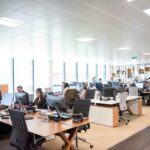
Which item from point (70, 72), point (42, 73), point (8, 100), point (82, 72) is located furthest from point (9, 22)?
point (82, 72)

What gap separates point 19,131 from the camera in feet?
10.2

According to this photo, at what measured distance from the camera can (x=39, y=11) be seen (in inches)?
141

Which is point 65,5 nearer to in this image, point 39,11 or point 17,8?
point 39,11

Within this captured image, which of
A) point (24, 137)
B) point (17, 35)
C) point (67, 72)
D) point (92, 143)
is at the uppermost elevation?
point (17, 35)

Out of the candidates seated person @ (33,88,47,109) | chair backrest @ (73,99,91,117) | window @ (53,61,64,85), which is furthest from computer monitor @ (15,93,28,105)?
window @ (53,61,64,85)

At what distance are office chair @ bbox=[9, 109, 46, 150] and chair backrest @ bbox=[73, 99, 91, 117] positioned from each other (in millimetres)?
1034

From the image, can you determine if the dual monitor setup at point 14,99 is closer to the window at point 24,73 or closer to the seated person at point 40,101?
the seated person at point 40,101

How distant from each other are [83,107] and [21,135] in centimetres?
139

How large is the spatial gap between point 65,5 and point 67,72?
438 inches

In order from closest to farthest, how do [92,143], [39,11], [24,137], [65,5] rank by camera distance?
[24,137], [65,5], [39,11], [92,143]

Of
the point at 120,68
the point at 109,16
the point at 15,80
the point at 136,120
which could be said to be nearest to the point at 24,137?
the point at 109,16

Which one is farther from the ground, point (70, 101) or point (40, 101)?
point (40, 101)

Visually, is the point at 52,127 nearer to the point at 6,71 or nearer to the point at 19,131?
the point at 19,131

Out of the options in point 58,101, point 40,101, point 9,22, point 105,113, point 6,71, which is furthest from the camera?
point 6,71
